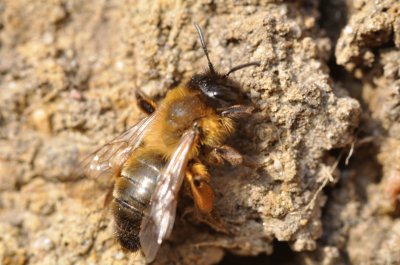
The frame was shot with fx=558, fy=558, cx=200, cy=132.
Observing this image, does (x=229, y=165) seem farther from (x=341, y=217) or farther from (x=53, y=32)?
(x=53, y=32)

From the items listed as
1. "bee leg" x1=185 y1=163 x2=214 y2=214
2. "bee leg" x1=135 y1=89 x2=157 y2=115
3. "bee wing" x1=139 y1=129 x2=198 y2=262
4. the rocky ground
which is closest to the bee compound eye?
"bee leg" x1=185 y1=163 x2=214 y2=214

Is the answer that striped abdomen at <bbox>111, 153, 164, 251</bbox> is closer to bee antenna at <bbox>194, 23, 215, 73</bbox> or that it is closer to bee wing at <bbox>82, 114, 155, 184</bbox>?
bee wing at <bbox>82, 114, 155, 184</bbox>

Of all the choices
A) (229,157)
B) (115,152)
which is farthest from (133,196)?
(229,157)

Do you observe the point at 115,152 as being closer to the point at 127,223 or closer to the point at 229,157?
the point at 127,223

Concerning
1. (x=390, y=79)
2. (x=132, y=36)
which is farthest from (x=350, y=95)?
(x=132, y=36)

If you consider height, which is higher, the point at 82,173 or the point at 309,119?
the point at 309,119
